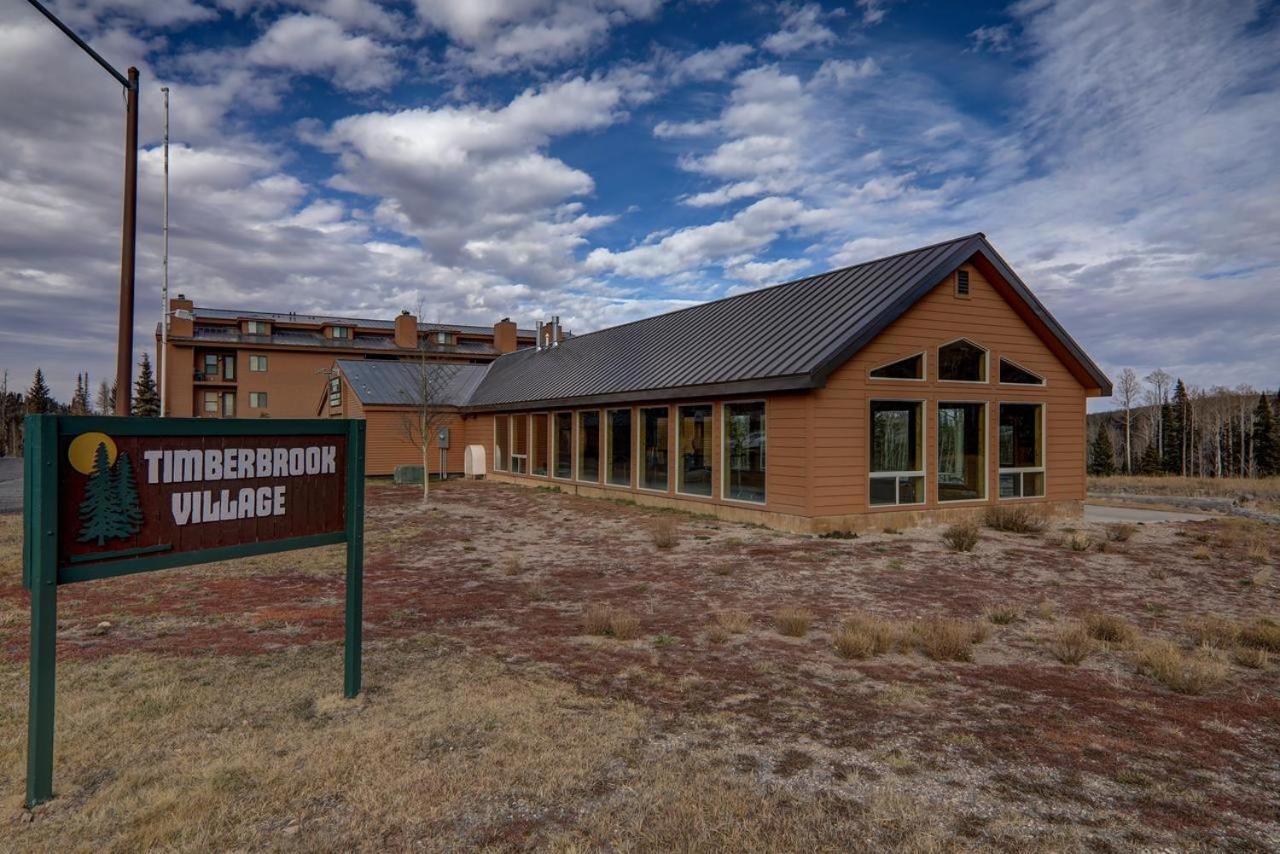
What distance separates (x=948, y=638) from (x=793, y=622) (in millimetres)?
1543

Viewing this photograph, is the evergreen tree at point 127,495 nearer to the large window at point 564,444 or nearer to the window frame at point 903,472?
the window frame at point 903,472

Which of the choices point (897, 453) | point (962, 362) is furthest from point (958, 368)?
point (897, 453)

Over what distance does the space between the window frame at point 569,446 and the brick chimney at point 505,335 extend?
1556 inches

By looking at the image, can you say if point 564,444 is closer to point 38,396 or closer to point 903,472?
point 903,472

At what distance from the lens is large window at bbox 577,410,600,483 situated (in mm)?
21953

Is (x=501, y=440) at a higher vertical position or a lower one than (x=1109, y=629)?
higher

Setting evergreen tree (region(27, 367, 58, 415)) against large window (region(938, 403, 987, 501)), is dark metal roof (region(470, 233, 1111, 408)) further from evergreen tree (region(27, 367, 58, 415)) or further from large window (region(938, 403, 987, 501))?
evergreen tree (region(27, 367, 58, 415))

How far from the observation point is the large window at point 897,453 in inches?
591

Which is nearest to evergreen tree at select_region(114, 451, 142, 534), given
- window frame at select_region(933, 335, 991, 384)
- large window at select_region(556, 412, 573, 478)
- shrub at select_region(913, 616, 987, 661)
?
shrub at select_region(913, 616, 987, 661)

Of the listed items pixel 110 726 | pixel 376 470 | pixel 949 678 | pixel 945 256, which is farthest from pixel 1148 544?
pixel 376 470

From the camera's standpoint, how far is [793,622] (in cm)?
742

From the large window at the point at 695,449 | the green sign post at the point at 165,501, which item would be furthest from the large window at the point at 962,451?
the green sign post at the point at 165,501

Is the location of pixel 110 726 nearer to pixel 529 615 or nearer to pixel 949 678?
pixel 529 615

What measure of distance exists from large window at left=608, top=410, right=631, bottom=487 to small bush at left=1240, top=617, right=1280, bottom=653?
576 inches
